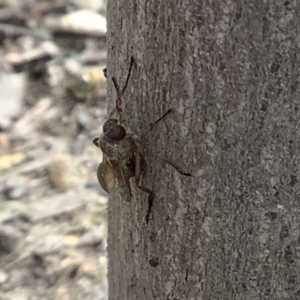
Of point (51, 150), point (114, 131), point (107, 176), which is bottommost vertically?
point (51, 150)

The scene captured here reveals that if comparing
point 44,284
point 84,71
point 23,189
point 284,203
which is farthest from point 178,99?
point 84,71

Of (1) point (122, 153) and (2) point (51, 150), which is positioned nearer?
(1) point (122, 153)

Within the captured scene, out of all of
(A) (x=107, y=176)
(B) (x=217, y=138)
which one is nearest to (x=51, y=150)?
(A) (x=107, y=176)

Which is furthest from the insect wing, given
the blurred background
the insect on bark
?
the blurred background

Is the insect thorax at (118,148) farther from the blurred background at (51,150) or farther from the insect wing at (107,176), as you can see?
the blurred background at (51,150)

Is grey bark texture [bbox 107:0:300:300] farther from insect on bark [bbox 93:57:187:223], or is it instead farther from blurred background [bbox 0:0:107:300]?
blurred background [bbox 0:0:107:300]

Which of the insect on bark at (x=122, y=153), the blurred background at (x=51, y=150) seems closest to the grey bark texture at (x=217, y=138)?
the insect on bark at (x=122, y=153)

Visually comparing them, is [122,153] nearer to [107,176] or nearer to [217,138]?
[107,176]
